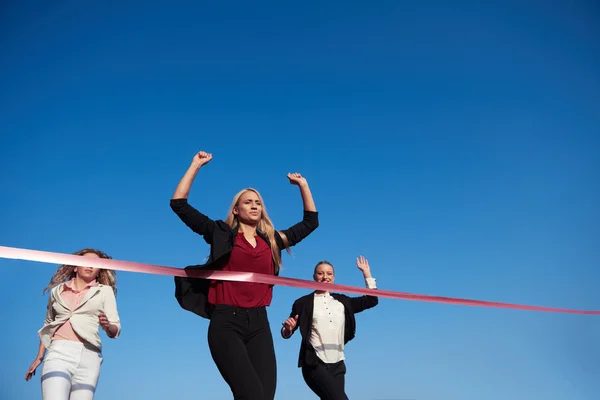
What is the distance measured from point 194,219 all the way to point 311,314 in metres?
3.05

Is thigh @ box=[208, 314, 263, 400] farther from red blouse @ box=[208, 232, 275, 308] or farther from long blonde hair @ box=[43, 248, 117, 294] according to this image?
long blonde hair @ box=[43, 248, 117, 294]

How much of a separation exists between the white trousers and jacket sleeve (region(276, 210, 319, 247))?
2.29 meters

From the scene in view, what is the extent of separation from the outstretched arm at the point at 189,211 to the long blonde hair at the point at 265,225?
1.19 ft

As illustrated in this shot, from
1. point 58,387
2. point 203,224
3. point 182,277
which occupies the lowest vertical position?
point 58,387

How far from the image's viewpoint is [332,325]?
765 cm

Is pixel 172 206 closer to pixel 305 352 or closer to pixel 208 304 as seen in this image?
pixel 208 304

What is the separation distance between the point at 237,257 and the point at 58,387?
2086 millimetres

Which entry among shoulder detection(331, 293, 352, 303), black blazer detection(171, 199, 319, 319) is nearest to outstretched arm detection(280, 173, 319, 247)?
black blazer detection(171, 199, 319, 319)

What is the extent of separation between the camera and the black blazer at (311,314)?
7547mm

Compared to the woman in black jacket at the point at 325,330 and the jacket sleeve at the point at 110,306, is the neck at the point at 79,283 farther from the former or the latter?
the woman in black jacket at the point at 325,330

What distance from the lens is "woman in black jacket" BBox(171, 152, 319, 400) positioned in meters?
4.61

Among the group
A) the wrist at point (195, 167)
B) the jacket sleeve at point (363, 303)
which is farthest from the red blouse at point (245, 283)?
the jacket sleeve at point (363, 303)

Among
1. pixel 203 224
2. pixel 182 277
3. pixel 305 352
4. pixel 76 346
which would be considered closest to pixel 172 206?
pixel 203 224

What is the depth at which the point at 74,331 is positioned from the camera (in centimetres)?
582
